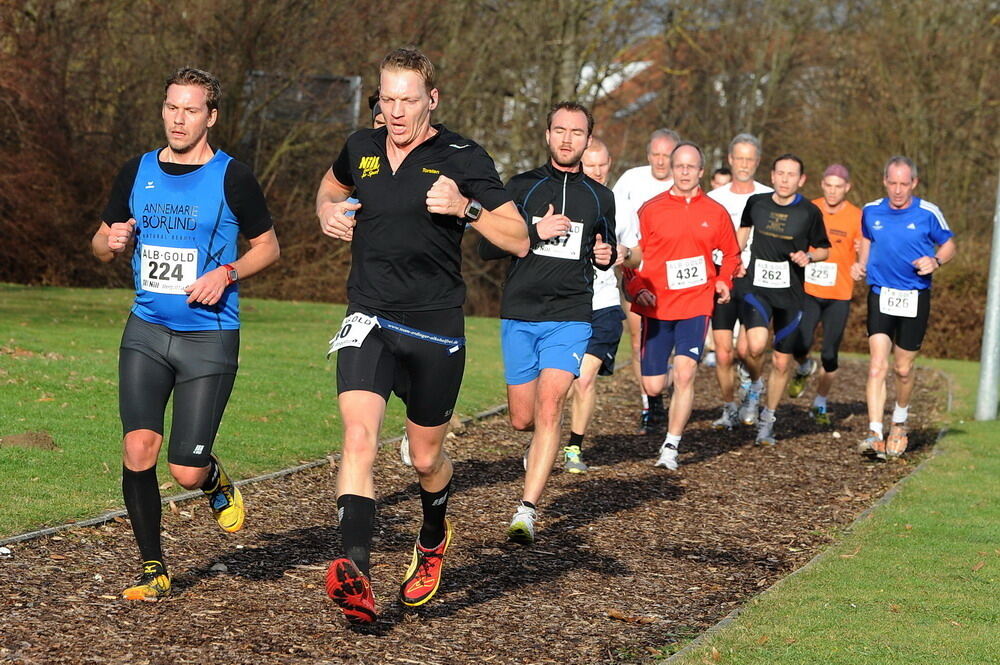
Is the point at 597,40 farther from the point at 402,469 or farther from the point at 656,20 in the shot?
the point at 402,469

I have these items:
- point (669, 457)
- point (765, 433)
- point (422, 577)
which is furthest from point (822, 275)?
point (422, 577)

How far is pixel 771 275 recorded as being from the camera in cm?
1246

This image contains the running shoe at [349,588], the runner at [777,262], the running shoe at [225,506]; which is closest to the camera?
the running shoe at [349,588]

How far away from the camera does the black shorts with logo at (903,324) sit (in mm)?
11273

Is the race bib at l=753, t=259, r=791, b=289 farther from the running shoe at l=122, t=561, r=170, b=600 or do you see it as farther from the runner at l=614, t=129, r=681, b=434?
the running shoe at l=122, t=561, r=170, b=600

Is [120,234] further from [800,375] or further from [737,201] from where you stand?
[800,375]

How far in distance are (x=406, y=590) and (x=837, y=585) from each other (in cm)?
225

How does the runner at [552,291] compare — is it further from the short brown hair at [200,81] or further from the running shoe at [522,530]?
the short brown hair at [200,81]

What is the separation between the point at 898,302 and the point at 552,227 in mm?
5059

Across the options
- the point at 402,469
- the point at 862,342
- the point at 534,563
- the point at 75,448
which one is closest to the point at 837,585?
the point at 534,563

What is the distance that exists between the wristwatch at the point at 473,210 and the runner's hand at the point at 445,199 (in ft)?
0.10

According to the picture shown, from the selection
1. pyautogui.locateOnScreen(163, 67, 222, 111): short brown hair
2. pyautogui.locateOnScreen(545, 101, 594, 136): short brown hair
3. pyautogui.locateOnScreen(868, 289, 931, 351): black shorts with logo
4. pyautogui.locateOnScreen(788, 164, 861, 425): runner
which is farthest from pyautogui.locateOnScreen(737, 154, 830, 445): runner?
pyautogui.locateOnScreen(163, 67, 222, 111): short brown hair

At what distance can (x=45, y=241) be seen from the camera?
91.7ft

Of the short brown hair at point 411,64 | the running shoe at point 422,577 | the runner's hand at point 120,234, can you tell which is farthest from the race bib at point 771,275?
the runner's hand at point 120,234
